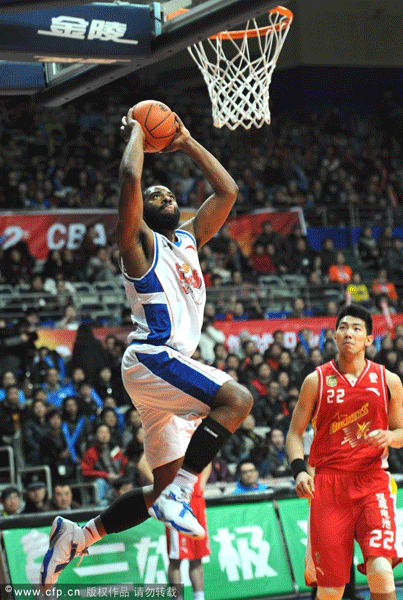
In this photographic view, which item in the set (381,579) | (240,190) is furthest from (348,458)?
(240,190)

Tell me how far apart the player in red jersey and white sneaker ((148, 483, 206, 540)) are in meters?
1.23

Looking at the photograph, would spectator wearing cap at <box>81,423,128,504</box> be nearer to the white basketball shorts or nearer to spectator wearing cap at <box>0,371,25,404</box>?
spectator wearing cap at <box>0,371,25,404</box>

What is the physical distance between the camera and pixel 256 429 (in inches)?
480

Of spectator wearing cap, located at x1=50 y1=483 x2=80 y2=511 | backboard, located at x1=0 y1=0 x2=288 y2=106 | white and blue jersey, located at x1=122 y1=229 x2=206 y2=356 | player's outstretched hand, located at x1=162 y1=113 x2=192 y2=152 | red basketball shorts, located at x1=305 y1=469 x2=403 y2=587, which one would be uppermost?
backboard, located at x1=0 y1=0 x2=288 y2=106

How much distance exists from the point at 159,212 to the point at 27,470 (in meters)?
6.17

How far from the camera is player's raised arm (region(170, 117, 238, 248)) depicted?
5.29 m

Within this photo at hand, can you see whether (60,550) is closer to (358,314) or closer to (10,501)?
(358,314)

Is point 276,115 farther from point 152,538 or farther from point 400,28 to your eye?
point 152,538

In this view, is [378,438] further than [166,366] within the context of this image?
Yes

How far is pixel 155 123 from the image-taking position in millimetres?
5105

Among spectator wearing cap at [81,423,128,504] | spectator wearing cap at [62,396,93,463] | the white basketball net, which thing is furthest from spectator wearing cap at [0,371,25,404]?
the white basketball net

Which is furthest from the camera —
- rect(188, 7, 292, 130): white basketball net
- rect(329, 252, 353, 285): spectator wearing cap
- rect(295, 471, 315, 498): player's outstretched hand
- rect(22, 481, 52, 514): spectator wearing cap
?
rect(329, 252, 353, 285): spectator wearing cap

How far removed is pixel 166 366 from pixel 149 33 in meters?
2.55

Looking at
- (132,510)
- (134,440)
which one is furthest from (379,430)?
(134,440)
